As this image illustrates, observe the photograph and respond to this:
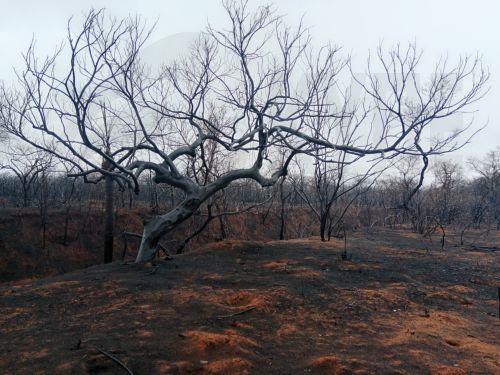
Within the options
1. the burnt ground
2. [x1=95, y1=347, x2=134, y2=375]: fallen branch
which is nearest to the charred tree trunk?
the burnt ground

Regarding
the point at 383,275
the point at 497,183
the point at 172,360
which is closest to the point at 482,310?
the point at 383,275

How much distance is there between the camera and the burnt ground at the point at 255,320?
2.89 meters

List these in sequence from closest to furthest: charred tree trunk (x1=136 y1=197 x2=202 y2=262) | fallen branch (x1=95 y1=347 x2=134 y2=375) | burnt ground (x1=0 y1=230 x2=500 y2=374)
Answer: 1. fallen branch (x1=95 y1=347 x2=134 y2=375)
2. burnt ground (x1=0 y1=230 x2=500 y2=374)
3. charred tree trunk (x1=136 y1=197 x2=202 y2=262)

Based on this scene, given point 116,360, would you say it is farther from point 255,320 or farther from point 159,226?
point 159,226

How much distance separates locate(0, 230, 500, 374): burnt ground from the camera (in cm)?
289

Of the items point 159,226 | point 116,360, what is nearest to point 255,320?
point 116,360

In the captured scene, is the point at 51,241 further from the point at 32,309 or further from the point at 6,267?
the point at 32,309

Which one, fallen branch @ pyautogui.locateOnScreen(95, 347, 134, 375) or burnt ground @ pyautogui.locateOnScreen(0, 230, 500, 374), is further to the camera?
burnt ground @ pyautogui.locateOnScreen(0, 230, 500, 374)

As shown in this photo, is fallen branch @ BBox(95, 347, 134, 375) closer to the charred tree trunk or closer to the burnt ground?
the burnt ground

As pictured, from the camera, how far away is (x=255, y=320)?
12.7ft

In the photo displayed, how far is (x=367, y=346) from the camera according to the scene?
3330 mm

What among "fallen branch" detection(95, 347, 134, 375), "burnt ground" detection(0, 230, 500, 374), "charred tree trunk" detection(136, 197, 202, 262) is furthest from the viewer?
"charred tree trunk" detection(136, 197, 202, 262)

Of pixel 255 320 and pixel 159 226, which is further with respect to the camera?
pixel 159 226

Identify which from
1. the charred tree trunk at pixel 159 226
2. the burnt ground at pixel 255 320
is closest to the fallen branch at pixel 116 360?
the burnt ground at pixel 255 320
